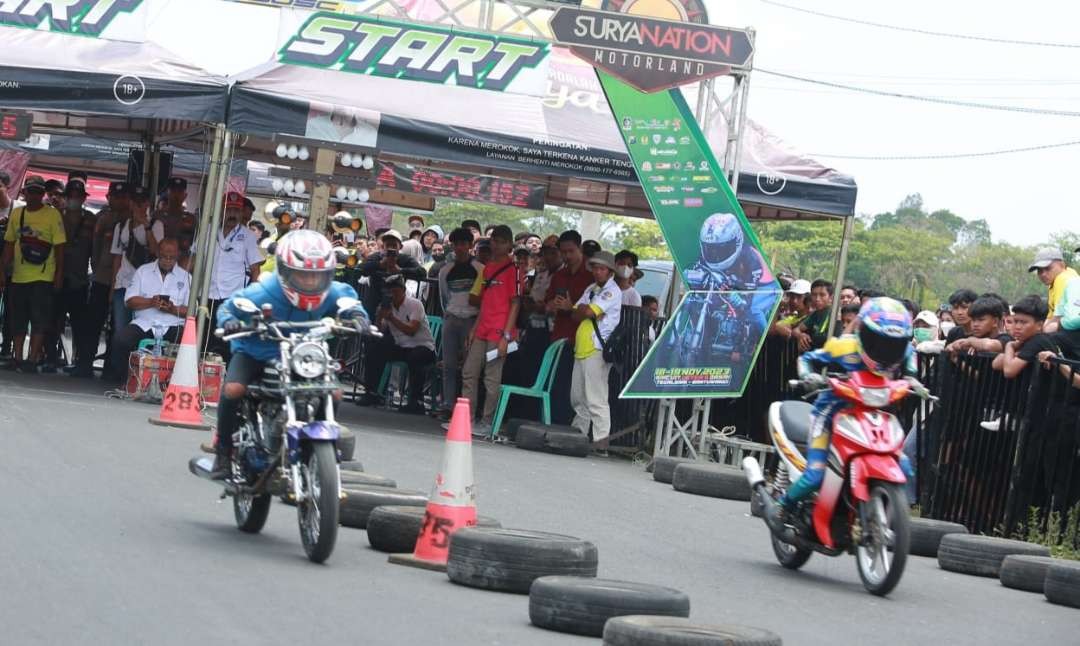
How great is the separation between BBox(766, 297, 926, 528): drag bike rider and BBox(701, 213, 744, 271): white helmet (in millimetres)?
6005

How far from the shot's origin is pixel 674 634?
6215 millimetres

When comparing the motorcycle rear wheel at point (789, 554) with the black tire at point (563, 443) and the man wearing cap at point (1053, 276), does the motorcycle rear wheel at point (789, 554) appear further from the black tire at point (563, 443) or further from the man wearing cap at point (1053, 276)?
the black tire at point (563, 443)

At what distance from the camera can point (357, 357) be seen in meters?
21.6

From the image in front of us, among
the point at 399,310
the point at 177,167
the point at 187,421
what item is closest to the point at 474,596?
the point at 187,421

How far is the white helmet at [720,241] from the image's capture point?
15.9 meters

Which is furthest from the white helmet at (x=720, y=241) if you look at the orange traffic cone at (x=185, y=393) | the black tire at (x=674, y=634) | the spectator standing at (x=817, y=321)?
the black tire at (x=674, y=634)

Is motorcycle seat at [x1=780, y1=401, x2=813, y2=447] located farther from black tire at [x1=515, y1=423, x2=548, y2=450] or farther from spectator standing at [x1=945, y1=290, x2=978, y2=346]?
black tire at [x1=515, y1=423, x2=548, y2=450]

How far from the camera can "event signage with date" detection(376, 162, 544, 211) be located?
71.1ft

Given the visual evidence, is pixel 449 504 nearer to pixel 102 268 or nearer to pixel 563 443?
pixel 563 443

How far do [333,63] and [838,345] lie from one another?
7.77 metres

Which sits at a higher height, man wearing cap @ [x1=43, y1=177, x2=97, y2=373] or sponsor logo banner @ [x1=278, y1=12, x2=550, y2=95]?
sponsor logo banner @ [x1=278, y1=12, x2=550, y2=95]

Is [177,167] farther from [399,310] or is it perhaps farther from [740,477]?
[740,477]

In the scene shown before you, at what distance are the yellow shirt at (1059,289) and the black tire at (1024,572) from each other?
316 cm

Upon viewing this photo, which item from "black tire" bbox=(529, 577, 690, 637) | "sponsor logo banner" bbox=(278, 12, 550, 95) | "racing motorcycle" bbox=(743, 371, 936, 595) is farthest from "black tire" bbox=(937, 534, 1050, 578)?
"sponsor logo banner" bbox=(278, 12, 550, 95)
